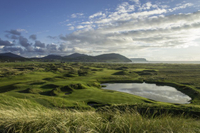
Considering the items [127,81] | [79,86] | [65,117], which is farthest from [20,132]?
[127,81]

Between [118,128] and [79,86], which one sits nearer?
[118,128]

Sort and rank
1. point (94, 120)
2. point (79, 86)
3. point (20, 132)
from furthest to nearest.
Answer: point (79, 86) < point (94, 120) < point (20, 132)

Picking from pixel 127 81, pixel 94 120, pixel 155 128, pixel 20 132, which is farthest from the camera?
pixel 127 81

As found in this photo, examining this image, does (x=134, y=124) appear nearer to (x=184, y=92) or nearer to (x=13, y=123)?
(x=13, y=123)

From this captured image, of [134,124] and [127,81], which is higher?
[134,124]

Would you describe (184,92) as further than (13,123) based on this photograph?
Yes

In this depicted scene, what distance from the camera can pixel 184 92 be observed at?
1784 inches

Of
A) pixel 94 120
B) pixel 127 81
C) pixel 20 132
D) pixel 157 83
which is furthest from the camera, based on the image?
pixel 127 81

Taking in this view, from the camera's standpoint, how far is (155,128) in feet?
16.9

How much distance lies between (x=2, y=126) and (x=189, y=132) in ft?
24.7

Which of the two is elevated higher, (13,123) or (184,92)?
(13,123)

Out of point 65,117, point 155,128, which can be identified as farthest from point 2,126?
point 155,128

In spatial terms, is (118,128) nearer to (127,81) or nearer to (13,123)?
(13,123)

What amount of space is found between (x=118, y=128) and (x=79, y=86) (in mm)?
38874
